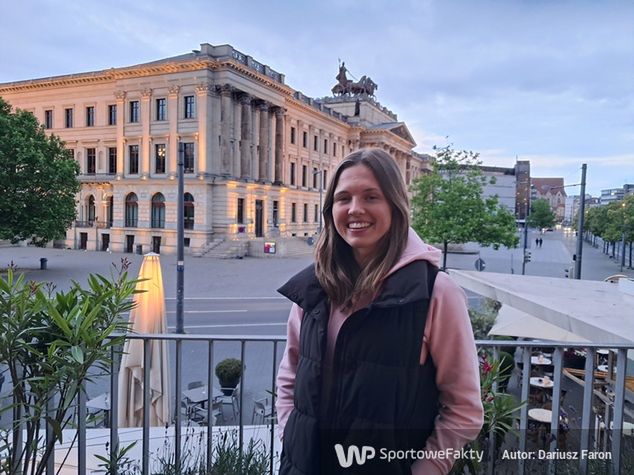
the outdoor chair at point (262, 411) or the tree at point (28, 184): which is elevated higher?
the tree at point (28, 184)

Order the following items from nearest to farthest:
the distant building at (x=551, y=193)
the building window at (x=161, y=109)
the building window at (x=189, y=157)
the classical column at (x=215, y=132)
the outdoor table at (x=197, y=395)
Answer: the outdoor table at (x=197, y=395) → the classical column at (x=215, y=132) → the building window at (x=189, y=157) → the building window at (x=161, y=109) → the distant building at (x=551, y=193)

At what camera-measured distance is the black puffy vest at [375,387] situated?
6.08ft

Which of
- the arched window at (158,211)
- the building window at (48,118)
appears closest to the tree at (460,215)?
the arched window at (158,211)

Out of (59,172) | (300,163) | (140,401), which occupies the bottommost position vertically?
(140,401)

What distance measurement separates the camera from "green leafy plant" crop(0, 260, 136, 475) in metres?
2.47

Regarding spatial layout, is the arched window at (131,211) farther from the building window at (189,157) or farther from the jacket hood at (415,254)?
the jacket hood at (415,254)

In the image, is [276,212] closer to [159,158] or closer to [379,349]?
[159,158]

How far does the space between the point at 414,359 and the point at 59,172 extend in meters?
32.3

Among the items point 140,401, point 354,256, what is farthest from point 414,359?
point 140,401

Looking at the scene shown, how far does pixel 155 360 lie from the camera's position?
21.1 ft

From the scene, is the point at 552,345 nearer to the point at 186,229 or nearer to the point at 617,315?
the point at 617,315

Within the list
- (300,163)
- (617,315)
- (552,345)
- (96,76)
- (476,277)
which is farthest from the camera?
(300,163)

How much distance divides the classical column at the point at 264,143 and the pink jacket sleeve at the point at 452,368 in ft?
159

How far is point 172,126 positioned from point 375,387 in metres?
44.7
